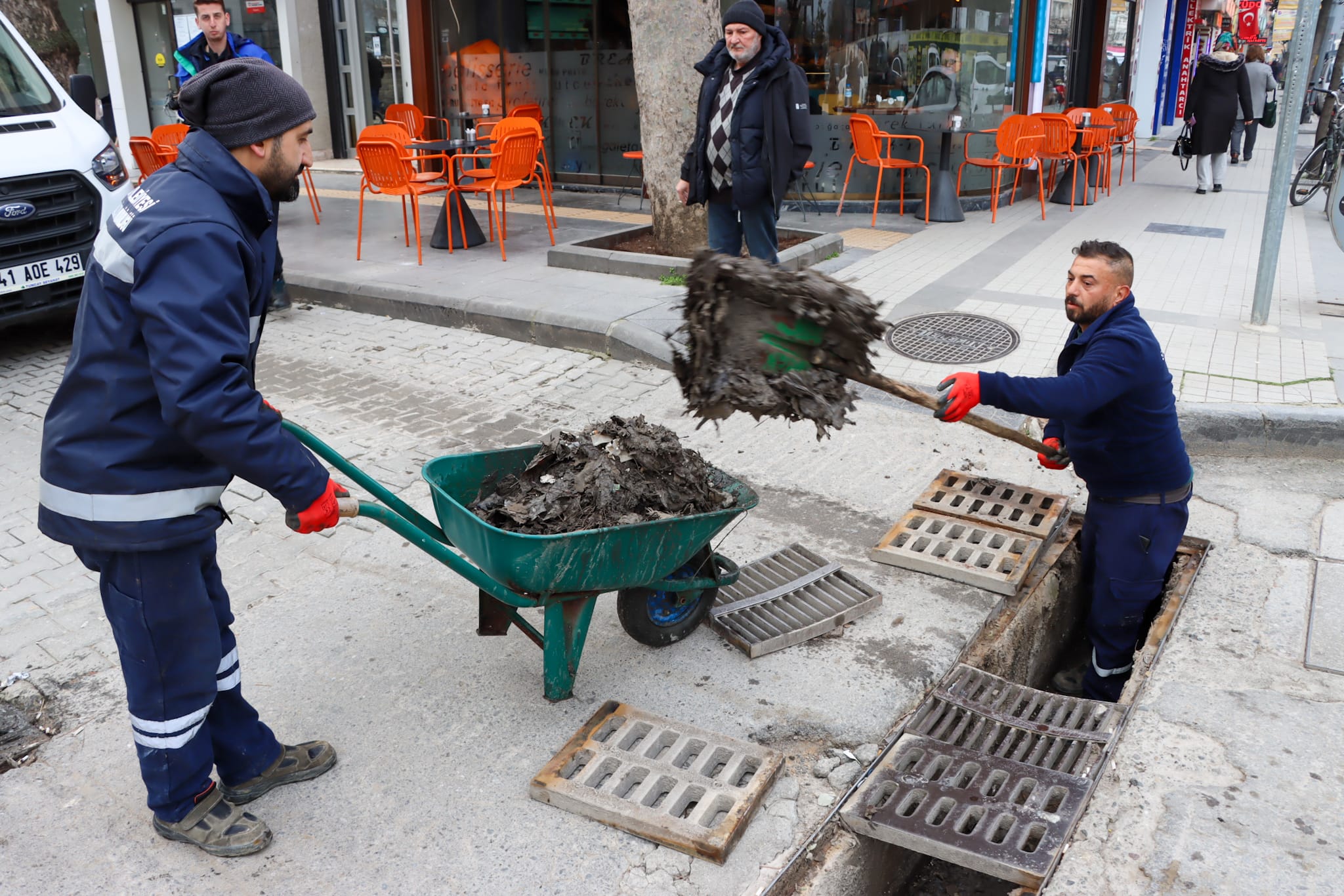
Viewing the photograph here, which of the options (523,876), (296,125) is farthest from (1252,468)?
(296,125)

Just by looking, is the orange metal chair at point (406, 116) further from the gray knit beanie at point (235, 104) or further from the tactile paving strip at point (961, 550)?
the gray knit beanie at point (235, 104)

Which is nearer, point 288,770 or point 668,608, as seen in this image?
point 288,770

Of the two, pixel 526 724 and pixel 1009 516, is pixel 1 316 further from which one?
pixel 1009 516

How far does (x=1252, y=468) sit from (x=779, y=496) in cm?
259

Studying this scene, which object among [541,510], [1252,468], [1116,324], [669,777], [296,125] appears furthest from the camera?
[1252,468]

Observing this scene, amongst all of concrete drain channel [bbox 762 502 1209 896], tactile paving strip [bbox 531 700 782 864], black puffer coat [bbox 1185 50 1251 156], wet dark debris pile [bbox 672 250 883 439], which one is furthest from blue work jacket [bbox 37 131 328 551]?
black puffer coat [bbox 1185 50 1251 156]

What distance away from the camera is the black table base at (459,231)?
10.1 m

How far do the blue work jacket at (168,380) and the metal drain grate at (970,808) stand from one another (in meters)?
1.75

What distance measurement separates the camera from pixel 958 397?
3.34 metres

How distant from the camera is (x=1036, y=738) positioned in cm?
323

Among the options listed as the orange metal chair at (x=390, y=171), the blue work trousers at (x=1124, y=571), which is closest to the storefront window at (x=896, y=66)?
the orange metal chair at (x=390, y=171)

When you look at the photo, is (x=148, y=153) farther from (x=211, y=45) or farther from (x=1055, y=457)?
(x=1055, y=457)

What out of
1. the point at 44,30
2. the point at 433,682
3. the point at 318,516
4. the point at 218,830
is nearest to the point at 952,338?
the point at 433,682

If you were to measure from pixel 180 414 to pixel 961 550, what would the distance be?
311cm
